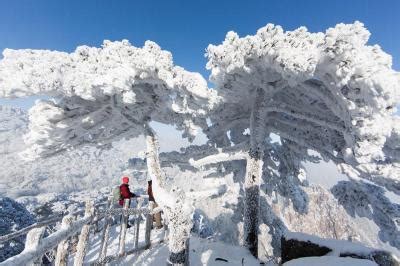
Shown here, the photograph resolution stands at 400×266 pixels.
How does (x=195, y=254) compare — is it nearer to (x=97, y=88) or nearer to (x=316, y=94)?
(x=97, y=88)

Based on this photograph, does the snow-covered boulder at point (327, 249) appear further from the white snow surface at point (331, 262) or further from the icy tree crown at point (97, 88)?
the icy tree crown at point (97, 88)

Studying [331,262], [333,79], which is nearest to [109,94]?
[333,79]

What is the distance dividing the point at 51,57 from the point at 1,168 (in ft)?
363

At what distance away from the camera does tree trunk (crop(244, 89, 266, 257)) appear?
12859 mm

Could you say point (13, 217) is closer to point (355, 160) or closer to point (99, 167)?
point (355, 160)

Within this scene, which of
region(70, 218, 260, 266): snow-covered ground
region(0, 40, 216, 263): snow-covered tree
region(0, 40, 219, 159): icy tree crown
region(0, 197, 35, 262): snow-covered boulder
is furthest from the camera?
region(0, 197, 35, 262): snow-covered boulder

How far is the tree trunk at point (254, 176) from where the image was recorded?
42.2ft

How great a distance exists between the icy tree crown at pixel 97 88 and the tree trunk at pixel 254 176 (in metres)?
2.74

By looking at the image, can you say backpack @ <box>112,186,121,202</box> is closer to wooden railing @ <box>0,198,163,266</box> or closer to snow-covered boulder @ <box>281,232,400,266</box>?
wooden railing @ <box>0,198,163,266</box>

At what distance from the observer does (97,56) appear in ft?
32.3

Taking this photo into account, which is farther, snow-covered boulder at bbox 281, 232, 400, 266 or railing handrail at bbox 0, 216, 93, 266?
snow-covered boulder at bbox 281, 232, 400, 266

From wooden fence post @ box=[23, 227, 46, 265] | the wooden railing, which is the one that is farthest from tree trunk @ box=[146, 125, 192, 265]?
wooden fence post @ box=[23, 227, 46, 265]

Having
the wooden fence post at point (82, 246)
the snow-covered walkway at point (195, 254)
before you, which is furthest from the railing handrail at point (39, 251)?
the snow-covered walkway at point (195, 254)

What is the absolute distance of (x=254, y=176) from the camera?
1323 cm
